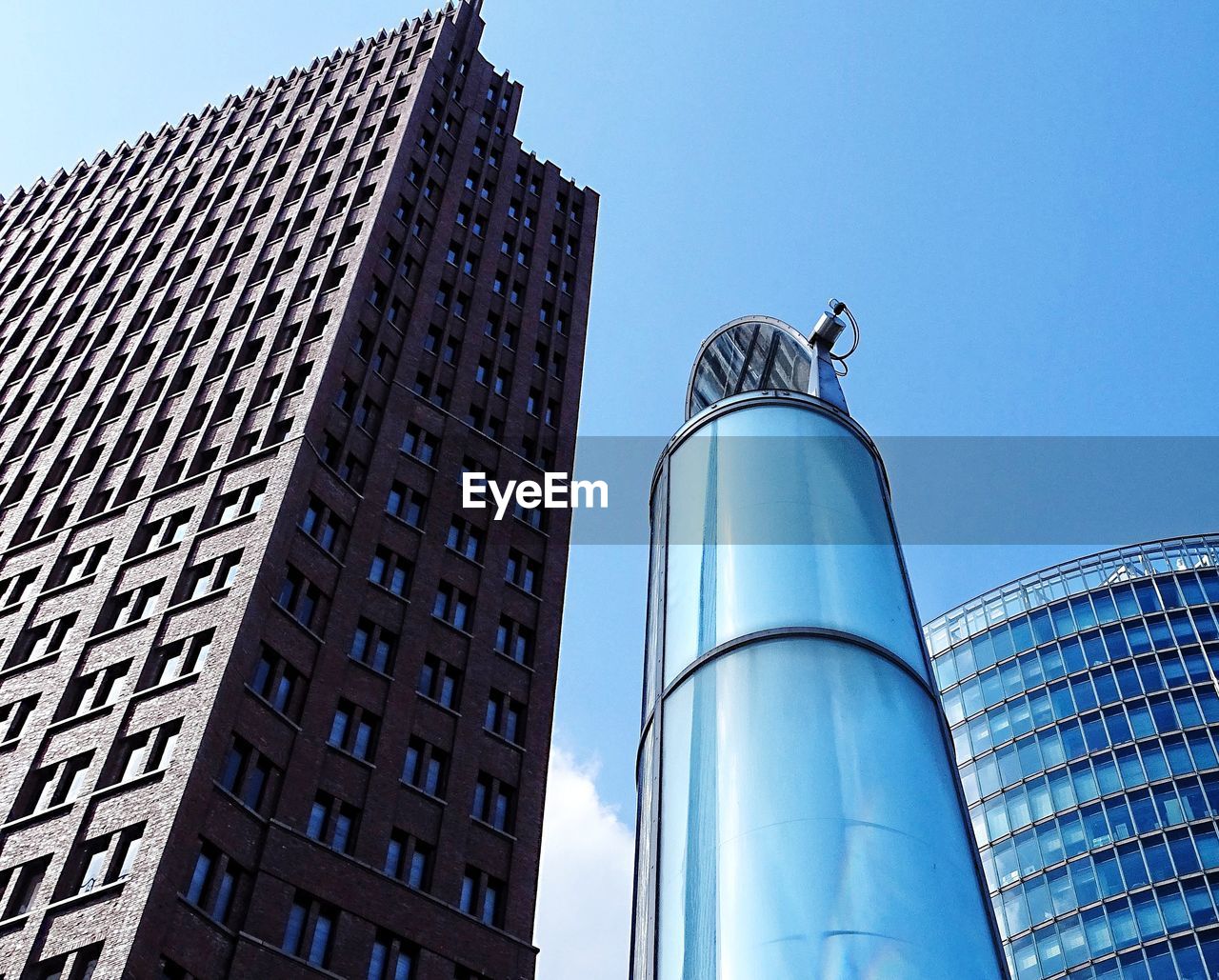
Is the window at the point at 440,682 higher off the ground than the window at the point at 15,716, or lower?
higher

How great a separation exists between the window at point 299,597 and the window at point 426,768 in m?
5.00

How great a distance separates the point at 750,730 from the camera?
50.8 feet

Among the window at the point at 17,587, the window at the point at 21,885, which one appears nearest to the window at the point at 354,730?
the window at the point at 21,885

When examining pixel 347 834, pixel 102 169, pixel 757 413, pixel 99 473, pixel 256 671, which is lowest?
pixel 757 413

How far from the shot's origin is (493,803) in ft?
138

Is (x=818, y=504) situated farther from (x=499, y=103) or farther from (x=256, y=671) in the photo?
(x=499, y=103)

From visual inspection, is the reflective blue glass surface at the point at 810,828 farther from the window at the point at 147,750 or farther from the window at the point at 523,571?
the window at the point at 523,571

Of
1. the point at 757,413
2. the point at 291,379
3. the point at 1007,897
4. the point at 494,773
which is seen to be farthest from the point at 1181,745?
the point at 757,413

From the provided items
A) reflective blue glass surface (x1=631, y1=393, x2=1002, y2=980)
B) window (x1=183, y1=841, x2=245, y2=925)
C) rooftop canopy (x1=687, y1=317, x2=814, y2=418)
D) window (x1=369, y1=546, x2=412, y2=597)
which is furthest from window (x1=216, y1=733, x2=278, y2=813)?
reflective blue glass surface (x1=631, y1=393, x2=1002, y2=980)

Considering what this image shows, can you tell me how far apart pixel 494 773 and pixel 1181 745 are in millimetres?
51358

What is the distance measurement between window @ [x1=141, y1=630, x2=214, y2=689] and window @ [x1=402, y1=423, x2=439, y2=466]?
13.5 metres

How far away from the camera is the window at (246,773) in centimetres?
3600

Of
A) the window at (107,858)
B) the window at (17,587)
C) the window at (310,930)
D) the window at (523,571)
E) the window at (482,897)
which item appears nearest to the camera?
the window at (107,858)

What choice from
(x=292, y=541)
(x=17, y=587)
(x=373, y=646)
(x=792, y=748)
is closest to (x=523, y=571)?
(x=373, y=646)
